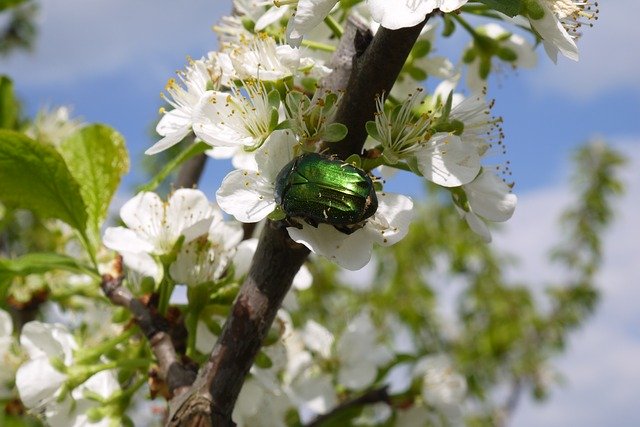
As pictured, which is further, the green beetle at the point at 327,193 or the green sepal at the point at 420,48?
the green sepal at the point at 420,48

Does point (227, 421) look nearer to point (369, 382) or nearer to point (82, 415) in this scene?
point (82, 415)

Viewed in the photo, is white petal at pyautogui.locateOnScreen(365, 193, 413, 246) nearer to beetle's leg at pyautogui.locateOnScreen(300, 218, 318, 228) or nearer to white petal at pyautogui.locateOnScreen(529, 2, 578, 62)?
beetle's leg at pyautogui.locateOnScreen(300, 218, 318, 228)

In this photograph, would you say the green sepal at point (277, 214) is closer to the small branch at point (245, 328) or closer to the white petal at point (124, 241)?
the small branch at point (245, 328)

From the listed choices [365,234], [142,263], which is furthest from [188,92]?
[365,234]

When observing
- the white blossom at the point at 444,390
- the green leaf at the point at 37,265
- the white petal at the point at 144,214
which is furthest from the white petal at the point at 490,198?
the white blossom at the point at 444,390

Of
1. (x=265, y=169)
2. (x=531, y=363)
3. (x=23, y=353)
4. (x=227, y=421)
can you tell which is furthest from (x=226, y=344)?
(x=531, y=363)

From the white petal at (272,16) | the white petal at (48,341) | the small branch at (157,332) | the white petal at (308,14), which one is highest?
the white petal at (308,14)

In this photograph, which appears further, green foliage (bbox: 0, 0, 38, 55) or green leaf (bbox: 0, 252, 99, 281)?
green foliage (bbox: 0, 0, 38, 55)

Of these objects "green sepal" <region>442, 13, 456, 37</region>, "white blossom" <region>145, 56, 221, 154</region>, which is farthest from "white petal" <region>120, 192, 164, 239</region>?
"green sepal" <region>442, 13, 456, 37</region>
